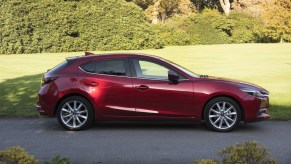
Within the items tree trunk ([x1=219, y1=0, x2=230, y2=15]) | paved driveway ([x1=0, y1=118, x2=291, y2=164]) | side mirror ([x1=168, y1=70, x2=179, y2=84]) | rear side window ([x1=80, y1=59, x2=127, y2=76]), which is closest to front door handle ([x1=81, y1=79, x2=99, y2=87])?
rear side window ([x1=80, y1=59, x2=127, y2=76])

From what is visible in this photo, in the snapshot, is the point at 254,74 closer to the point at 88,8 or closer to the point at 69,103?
the point at 69,103

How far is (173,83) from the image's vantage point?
909 cm

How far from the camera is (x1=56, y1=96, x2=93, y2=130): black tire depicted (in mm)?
9227

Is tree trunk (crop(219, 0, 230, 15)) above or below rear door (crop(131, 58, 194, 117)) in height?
above

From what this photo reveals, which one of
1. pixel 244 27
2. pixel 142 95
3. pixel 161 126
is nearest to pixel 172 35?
pixel 244 27

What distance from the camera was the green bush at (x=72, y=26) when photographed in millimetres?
33188

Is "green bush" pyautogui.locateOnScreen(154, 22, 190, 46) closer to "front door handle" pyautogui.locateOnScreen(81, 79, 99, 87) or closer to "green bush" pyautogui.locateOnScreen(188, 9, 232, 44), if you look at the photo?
"green bush" pyautogui.locateOnScreen(188, 9, 232, 44)

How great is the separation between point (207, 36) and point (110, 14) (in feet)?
42.0

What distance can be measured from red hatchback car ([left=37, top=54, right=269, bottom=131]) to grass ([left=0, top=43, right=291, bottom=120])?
6.84 ft

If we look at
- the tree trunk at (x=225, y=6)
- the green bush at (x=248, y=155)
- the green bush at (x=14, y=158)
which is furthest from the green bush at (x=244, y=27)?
the green bush at (x=14, y=158)

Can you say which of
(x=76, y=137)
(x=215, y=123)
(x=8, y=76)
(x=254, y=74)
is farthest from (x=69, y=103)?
(x=254, y=74)

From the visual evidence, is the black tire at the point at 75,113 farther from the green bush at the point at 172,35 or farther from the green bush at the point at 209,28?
the green bush at the point at 209,28

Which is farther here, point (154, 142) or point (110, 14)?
point (110, 14)

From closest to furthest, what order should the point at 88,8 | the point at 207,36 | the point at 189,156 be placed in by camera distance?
1. the point at 189,156
2. the point at 88,8
3. the point at 207,36
